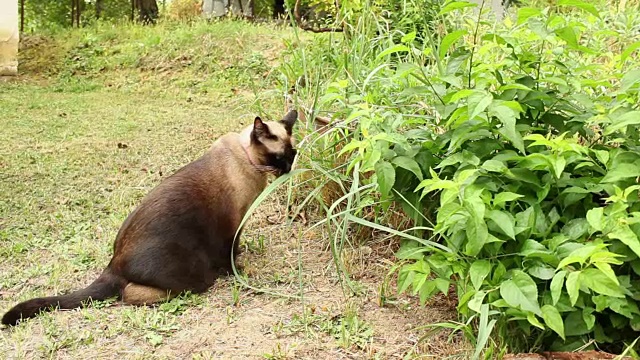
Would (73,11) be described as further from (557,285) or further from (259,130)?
(557,285)

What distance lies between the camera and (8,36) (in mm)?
8078

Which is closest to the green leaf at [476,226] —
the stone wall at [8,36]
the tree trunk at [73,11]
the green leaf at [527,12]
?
the green leaf at [527,12]

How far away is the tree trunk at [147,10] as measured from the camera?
11.1m

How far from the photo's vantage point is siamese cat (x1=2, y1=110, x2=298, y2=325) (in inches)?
106

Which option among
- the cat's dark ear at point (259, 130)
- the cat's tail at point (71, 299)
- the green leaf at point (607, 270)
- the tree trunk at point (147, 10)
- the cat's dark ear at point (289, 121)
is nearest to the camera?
the green leaf at point (607, 270)

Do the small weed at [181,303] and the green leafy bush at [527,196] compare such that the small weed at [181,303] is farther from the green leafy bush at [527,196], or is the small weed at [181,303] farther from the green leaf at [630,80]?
the green leaf at [630,80]

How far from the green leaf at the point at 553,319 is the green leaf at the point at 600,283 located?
14 cm

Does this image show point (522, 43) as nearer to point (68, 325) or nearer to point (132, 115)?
point (68, 325)

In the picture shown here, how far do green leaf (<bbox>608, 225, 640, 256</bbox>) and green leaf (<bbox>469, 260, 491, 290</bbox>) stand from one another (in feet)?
1.34

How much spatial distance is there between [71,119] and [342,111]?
13.7 feet

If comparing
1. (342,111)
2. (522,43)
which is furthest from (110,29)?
(522,43)

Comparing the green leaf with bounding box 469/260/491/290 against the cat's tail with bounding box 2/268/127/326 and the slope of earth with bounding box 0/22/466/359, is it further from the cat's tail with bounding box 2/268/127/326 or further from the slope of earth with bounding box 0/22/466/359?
the cat's tail with bounding box 2/268/127/326

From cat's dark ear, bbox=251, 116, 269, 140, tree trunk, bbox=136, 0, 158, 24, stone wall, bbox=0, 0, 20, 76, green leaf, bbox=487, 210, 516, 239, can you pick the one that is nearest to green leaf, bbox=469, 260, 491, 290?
green leaf, bbox=487, 210, 516, 239

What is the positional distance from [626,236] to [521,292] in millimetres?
369
